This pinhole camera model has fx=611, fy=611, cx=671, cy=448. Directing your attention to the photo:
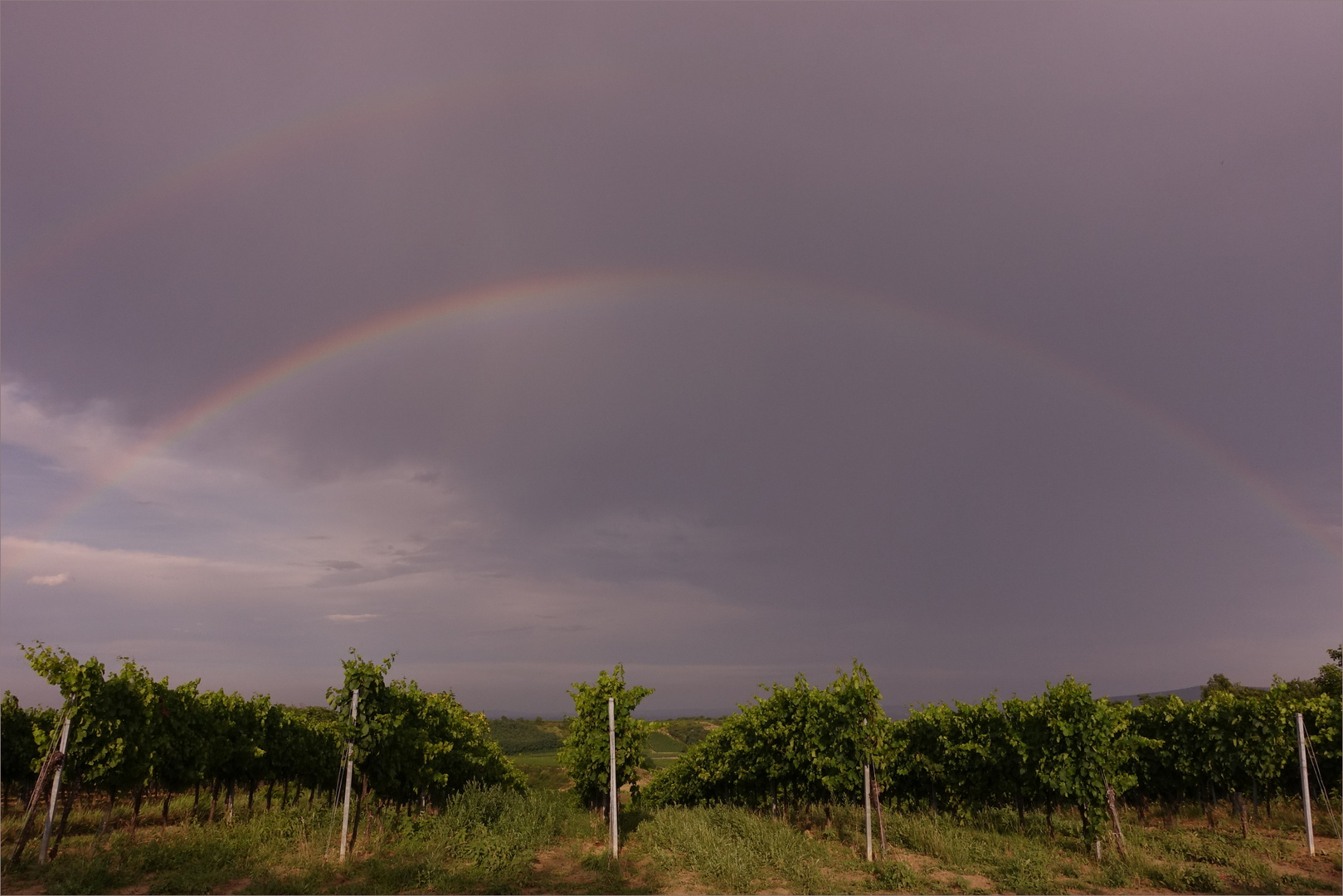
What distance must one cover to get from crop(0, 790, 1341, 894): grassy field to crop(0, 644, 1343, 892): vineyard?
0.41ft

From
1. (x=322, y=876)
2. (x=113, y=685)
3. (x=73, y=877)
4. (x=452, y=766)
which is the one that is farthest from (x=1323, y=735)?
(x=113, y=685)

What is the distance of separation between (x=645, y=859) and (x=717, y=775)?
15.9 metres

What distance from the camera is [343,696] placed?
53.5ft

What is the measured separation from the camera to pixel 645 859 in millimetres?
16656

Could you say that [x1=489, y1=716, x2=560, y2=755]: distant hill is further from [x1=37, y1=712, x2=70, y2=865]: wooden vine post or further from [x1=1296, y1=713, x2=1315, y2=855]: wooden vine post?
[x1=1296, y1=713, x2=1315, y2=855]: wooden vine post

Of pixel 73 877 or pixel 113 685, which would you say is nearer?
pixel 73 877

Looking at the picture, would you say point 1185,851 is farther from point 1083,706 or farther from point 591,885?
point 591,885

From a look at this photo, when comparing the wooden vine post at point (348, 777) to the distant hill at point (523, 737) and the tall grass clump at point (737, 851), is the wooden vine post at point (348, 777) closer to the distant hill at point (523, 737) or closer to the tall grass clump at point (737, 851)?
the tall grass clump at point (737, 851)

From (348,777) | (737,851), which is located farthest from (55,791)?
(737,851)

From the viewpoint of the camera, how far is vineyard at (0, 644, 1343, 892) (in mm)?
15773

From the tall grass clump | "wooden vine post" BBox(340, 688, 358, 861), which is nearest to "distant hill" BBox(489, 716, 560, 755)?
the tall grass clump

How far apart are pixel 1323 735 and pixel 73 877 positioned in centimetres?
3869

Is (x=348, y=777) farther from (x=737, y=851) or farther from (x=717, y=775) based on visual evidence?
(x=717, y=775)

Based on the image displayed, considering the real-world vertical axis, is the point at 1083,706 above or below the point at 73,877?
above
